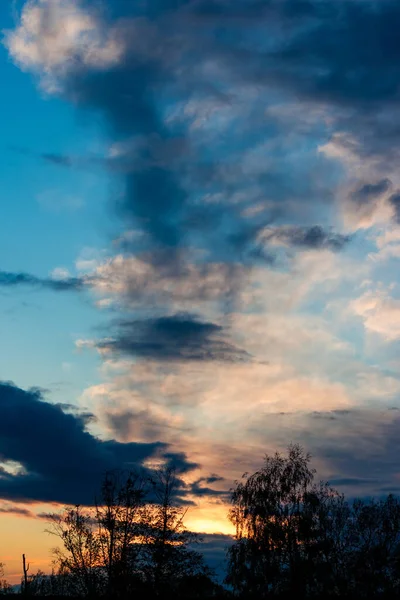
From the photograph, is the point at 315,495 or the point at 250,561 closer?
the point at 250,561

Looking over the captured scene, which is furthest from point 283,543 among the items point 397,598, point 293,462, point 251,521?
point 397,598

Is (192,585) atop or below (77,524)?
below

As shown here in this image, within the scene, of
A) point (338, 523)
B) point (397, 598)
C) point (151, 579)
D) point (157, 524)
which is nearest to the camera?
point (397, 598)

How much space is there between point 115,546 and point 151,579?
15.4ft

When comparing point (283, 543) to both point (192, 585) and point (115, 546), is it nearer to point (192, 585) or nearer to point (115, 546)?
point (192, 585)

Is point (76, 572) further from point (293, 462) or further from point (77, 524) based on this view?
point (293, 462)

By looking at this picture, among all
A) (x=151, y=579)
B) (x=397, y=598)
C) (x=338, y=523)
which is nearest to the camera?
(x=397, y=598)

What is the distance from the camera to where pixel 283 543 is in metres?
52.8

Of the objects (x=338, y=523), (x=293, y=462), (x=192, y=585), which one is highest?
(x=293, y=462)

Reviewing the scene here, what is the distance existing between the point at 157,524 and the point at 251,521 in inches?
309

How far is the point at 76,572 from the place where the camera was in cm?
5394

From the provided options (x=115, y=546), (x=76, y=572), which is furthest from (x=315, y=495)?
(x=76, y=572)

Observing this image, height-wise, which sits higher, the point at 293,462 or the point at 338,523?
the point at 293,462

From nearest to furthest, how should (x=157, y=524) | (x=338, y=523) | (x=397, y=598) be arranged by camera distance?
(x=397, y=598)
(x=157, y=524)
(x=338, y=523)
